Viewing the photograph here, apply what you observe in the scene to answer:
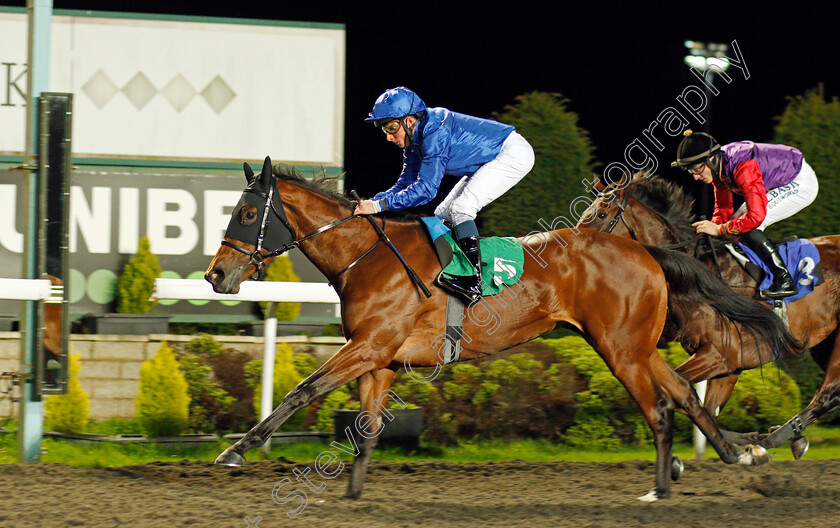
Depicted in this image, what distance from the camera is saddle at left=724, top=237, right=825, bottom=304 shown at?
15.7 feet

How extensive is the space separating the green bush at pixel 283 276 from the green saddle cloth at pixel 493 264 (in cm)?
297

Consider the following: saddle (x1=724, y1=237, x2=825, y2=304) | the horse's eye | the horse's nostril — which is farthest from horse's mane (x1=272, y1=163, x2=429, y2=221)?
saddle (x1=724, y1=237, x2=825, y2=304)

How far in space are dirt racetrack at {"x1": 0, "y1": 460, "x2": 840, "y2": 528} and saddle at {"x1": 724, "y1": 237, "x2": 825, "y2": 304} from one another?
983 millimetres

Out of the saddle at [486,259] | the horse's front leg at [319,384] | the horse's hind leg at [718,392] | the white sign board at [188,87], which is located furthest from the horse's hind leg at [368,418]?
the white sign board at [188,87]

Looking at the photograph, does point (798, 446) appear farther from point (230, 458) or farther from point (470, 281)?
point (230, 458)

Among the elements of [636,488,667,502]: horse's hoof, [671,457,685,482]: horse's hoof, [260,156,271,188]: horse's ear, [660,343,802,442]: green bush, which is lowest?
[636,488,667,502]: horse's hoof

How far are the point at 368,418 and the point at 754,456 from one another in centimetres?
201

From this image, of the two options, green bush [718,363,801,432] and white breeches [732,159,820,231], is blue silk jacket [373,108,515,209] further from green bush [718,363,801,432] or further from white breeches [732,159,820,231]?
green bush [718,363,801,432]

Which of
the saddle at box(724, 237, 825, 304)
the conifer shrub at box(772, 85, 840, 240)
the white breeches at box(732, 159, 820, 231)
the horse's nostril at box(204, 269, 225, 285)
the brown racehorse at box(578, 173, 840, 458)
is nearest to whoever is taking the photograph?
the horse's nostril at box(204, 269, 225, 285)

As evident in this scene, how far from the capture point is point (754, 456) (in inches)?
172

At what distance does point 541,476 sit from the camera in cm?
438

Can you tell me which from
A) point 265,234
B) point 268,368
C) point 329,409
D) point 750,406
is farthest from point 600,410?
point 265,234

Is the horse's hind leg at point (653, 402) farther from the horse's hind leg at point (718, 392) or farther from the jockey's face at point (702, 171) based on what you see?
the jockey's face at point (702, 171)

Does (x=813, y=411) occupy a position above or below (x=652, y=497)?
above
